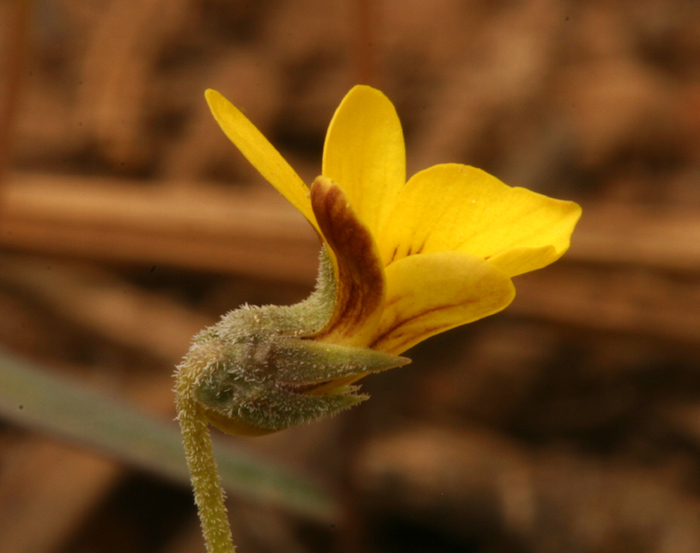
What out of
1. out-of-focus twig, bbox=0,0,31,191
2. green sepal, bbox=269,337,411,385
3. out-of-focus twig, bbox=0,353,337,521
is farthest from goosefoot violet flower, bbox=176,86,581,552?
out-of-focus twig, bbox=0,0,31,191

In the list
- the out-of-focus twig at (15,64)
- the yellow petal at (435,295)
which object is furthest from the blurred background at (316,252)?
the yellow petal at (435,295)

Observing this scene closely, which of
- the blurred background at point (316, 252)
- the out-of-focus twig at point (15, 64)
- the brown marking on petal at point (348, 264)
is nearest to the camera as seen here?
the brown marking on petal at point (348, 264)

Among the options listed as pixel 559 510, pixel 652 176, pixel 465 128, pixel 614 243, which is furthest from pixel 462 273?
pixel 652 176

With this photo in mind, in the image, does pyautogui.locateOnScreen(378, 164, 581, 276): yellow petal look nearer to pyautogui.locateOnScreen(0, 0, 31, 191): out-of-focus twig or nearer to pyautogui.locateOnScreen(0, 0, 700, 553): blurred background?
pyautogui.locateOnScreen(0, 0, 700, 553): blurred background

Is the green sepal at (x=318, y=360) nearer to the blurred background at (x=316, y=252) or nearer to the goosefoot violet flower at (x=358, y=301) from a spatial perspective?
the goosefoot violet flower at (x=358, y=301)

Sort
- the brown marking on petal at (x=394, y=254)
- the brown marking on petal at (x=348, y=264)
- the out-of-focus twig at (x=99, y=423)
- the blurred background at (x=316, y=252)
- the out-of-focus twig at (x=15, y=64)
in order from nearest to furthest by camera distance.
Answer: the brown marking on petal at (x=348, y=264), the brown marking on petal at (x=394, y=254), the out-of-focus twig at (x=99, y=423), the out-of-focus twig at (x=15, y=64), the blurred background at (x=316, y=252)

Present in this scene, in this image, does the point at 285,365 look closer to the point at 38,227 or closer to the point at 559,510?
the point at 559,510
